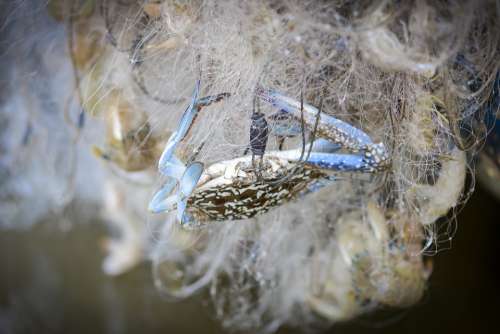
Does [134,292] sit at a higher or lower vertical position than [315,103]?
lower

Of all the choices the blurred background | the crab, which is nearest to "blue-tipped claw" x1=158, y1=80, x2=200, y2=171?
the crab

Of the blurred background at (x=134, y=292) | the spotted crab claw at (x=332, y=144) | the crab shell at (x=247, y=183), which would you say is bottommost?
the blurred background at (x=134, y=292)

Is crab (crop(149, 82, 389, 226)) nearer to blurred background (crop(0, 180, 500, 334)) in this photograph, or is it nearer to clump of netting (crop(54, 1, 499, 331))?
clump of netting (crop(54, 1, 499, 331))

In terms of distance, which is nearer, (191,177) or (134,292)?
(191,177)

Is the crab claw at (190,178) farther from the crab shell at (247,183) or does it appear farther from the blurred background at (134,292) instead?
the blurred background at (134,292)

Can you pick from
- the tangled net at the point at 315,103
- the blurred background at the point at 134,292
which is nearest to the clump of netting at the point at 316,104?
the tangled net at the point at 315,103

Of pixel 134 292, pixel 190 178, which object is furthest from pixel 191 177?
pixel 134 292

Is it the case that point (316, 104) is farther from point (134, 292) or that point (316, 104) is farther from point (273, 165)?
point (134, 292)
